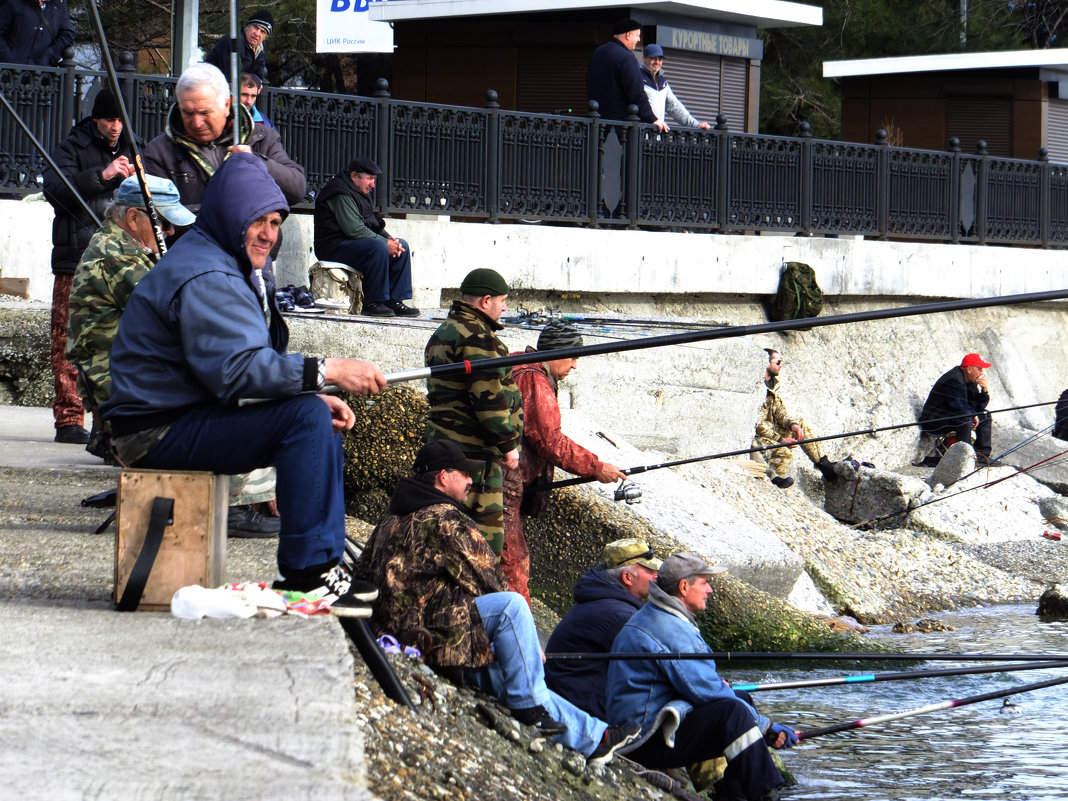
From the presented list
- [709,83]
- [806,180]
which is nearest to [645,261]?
[806,180]

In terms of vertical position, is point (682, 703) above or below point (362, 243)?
below

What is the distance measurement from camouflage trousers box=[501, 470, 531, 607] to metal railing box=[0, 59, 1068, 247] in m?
5.95

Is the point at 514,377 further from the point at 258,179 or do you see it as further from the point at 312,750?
the point at 312,750

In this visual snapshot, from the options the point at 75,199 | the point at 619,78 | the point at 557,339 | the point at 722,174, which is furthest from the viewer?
the point at 722,174

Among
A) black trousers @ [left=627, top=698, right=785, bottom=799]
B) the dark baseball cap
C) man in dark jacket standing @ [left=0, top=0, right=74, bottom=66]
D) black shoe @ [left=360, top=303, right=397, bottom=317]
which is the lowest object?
black trousers @ [left=627, top=698, right=785, bottom=799]

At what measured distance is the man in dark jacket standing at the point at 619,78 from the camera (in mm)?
14477

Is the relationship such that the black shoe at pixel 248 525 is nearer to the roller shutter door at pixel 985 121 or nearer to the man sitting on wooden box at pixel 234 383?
the man sitting on wooden box at pixel 234 383

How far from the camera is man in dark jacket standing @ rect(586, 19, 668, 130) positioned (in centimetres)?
1448

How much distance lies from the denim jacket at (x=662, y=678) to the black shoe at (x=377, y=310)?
571 centimetres

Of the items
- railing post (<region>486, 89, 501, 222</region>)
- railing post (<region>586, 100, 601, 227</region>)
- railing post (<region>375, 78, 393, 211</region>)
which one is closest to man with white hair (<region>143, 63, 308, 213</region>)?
railing post (<region>375, 78, 393, 211</region>)

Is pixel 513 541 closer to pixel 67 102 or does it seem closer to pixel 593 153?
pixel 67 102

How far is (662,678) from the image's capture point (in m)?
6.02

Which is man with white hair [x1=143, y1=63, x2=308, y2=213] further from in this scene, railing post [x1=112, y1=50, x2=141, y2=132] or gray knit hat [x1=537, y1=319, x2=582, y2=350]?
railing post [x1=112, y1=50, x2=141, y2=132]

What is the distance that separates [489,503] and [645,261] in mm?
8978
